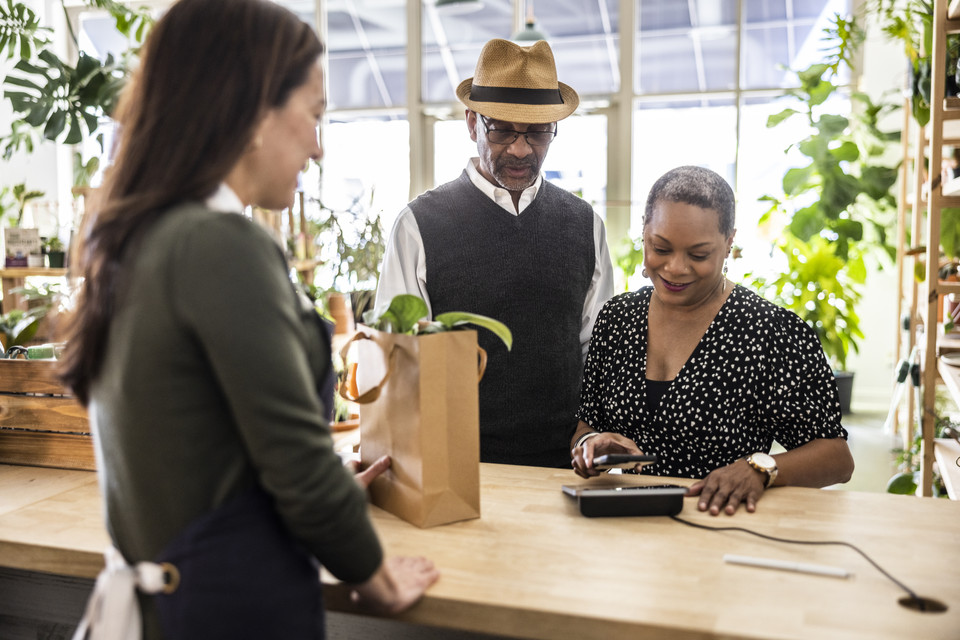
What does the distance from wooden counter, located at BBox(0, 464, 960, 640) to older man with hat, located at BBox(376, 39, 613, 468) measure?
0.55 meters

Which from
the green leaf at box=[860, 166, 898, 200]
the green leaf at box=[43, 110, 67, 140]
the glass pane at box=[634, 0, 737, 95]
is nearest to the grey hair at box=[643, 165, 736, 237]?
the green leaf at box=[43, 110, 67, 140]

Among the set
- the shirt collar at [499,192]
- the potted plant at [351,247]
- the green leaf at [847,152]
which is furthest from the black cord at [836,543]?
the green leaf at [847,152]

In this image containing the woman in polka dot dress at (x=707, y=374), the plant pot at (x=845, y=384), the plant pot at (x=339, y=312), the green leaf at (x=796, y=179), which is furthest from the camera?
the plant pot at (x=845, y=384)

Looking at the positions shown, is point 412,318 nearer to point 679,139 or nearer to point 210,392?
point 210,392

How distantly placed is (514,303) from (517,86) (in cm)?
56

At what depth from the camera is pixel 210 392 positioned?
917 millimetres

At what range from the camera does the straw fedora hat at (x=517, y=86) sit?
81.5 inches

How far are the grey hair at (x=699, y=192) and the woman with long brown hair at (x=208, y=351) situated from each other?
0.96 metres

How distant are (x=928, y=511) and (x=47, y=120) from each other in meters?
3.18

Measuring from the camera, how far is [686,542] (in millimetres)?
1258

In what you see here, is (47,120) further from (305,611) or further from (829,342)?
(829,342)

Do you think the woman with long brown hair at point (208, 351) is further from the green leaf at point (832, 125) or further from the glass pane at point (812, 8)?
the glass pane at point (812, 8)

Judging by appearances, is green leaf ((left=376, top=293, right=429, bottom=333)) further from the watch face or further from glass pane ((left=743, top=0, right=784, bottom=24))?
glass pane ((left=743, top=0, right=784, bottom=24))

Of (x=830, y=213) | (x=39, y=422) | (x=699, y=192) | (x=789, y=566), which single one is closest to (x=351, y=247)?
(x=830, y=213)
